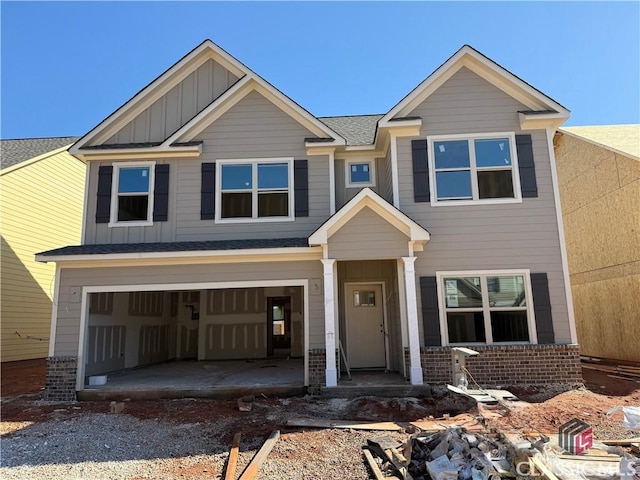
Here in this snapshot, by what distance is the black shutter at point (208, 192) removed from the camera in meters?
10.2

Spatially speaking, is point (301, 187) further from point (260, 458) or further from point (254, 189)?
point (260, 458)

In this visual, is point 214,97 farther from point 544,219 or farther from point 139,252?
point 544,219

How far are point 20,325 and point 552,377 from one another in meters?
16.0

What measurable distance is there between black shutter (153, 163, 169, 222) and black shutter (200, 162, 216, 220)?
2.82ft

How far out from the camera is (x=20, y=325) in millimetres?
14516

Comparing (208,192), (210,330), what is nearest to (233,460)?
(208,192)

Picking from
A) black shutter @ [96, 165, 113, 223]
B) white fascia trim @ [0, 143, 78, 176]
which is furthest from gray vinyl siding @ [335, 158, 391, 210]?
white fascia trim @ [0, 143, 78, 176]

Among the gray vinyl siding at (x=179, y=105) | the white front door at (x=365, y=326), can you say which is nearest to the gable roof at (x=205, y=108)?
the gray vinyl siding at (x=179, y=105)

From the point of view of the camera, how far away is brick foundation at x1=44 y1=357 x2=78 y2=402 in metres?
9.00

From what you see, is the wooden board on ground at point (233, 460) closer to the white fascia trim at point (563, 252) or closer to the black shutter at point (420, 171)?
the black shutter at point (420, 171)

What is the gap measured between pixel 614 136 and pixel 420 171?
9.31m

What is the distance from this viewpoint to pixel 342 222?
350 inches

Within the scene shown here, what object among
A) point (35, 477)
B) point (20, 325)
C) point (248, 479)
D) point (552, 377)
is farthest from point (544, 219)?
point (20, 325)

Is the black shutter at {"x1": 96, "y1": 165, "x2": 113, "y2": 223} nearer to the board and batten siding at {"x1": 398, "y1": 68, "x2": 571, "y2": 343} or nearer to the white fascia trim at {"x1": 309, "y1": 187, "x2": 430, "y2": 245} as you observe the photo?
the white fascia trim at {"x1": 309, "y1": 187, "x2": 430, "y2": 245}
